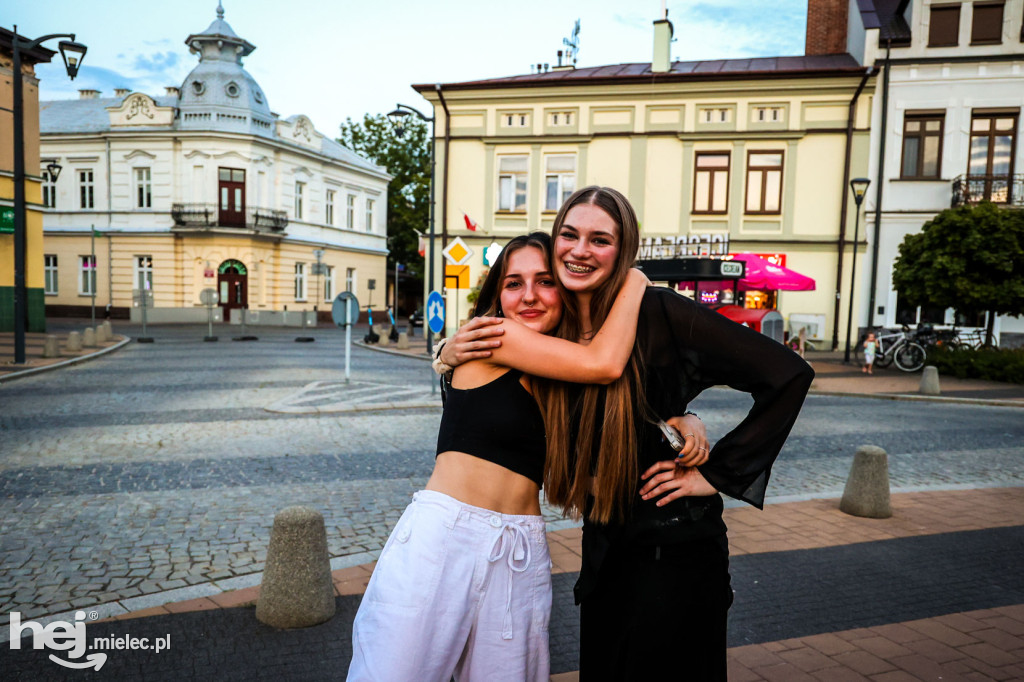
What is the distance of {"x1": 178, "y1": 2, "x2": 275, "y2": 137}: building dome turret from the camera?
37406 millimetres

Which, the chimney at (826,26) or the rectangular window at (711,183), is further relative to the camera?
the chimney at (826,26)

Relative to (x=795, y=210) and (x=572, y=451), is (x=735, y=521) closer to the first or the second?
(x=572, y=451)

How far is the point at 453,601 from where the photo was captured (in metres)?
1.90

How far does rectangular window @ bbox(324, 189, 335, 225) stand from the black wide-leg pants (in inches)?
1700

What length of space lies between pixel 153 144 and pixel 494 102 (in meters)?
21.8

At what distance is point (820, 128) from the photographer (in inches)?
947

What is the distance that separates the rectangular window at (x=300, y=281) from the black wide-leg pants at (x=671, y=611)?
40.8 metres

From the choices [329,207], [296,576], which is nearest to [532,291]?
[296,576]

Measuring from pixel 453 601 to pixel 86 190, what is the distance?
45306 millimetres

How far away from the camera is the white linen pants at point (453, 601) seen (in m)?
1.88

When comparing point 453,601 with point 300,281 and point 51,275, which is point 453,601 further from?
point 51,275

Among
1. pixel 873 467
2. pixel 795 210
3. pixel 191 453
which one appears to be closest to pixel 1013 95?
pixel 795 210

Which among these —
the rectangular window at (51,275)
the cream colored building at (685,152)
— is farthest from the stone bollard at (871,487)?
the rectangular window at (51,275)

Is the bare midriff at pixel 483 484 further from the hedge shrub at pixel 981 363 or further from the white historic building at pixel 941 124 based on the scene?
the white historic building at pixel 941 124
